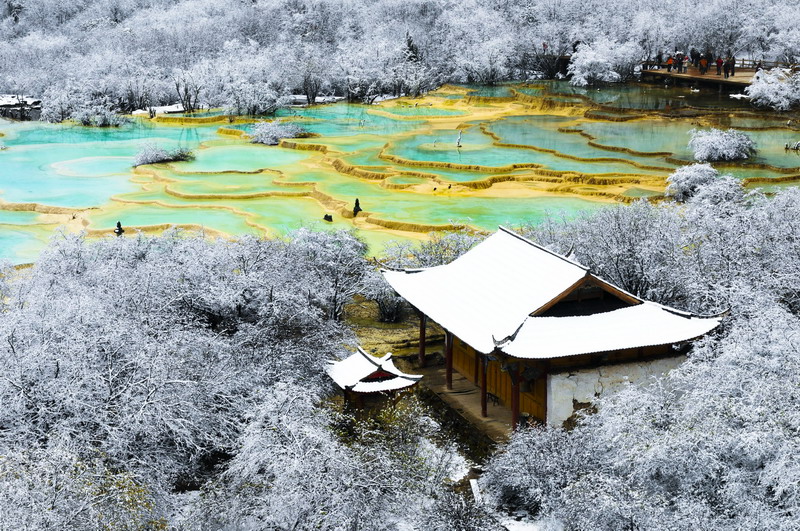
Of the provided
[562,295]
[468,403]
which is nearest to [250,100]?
[468,403]

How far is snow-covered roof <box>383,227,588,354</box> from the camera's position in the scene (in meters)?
19.4

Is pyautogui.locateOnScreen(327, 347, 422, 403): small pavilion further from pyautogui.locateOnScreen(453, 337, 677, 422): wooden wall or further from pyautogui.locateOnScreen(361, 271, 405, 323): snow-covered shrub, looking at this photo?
pyautogui.locateOnScreen(361, 271, 405, 323): snow-covered shrub

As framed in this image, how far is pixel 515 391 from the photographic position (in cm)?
1898

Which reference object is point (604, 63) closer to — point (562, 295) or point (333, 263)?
point (333, 263)

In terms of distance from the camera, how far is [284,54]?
8819 centimetres

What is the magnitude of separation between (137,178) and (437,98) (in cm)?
3375

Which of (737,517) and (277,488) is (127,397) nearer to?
(277,488)

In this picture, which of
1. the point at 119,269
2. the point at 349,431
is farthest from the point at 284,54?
the point at 349,431

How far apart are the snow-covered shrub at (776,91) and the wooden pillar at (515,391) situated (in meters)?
50.1

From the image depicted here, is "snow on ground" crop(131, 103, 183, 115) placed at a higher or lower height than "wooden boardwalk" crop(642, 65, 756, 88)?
lower

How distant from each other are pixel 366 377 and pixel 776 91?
5193 centimetres

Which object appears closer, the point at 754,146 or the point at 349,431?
the point at 349,431

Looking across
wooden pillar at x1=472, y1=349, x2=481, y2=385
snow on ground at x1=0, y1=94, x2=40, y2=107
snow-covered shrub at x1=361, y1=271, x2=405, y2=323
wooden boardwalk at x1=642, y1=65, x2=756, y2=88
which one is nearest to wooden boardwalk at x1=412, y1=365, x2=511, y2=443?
wooden pillar at x1=472, y1=349, x2=481, y2=385

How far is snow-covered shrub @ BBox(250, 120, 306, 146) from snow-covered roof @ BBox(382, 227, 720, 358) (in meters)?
38.6
